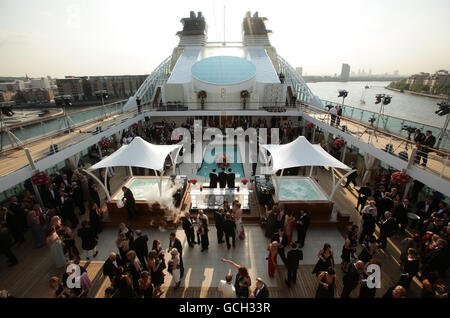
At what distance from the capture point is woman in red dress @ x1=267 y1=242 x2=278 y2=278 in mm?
5657

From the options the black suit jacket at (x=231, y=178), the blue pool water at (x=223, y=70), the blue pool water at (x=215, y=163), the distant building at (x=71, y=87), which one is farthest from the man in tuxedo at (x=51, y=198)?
the distant building at (x=71, y=87)

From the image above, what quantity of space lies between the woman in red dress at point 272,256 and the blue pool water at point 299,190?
10.8 feet

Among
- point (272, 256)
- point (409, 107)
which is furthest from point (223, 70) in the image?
point (409, 107)

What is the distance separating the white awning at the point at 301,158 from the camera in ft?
27.0

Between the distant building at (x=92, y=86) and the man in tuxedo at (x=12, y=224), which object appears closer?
the man in tuxedo at (x=12, y=224)

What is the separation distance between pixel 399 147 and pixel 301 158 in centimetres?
518

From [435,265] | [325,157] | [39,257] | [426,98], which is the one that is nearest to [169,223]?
[39,257]

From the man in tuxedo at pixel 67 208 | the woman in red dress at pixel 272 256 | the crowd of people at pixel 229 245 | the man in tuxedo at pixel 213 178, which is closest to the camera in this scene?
the crowd of people at pixel 229 245

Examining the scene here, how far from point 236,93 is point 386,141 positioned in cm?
1442

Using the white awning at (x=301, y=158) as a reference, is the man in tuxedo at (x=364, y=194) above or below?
below

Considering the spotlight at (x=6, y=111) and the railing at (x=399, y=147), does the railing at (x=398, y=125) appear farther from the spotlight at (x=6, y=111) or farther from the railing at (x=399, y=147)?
the spotlight at (x=6, y=111)

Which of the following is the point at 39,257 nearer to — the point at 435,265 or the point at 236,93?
the point at 435,265

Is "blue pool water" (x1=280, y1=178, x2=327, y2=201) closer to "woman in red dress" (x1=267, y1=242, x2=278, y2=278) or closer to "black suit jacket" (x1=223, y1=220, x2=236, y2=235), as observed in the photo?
"black suit jacket" (x1=223, y1=220, x2=236, y2=235)

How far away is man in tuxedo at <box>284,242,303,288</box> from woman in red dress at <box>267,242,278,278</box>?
0.35 metres
